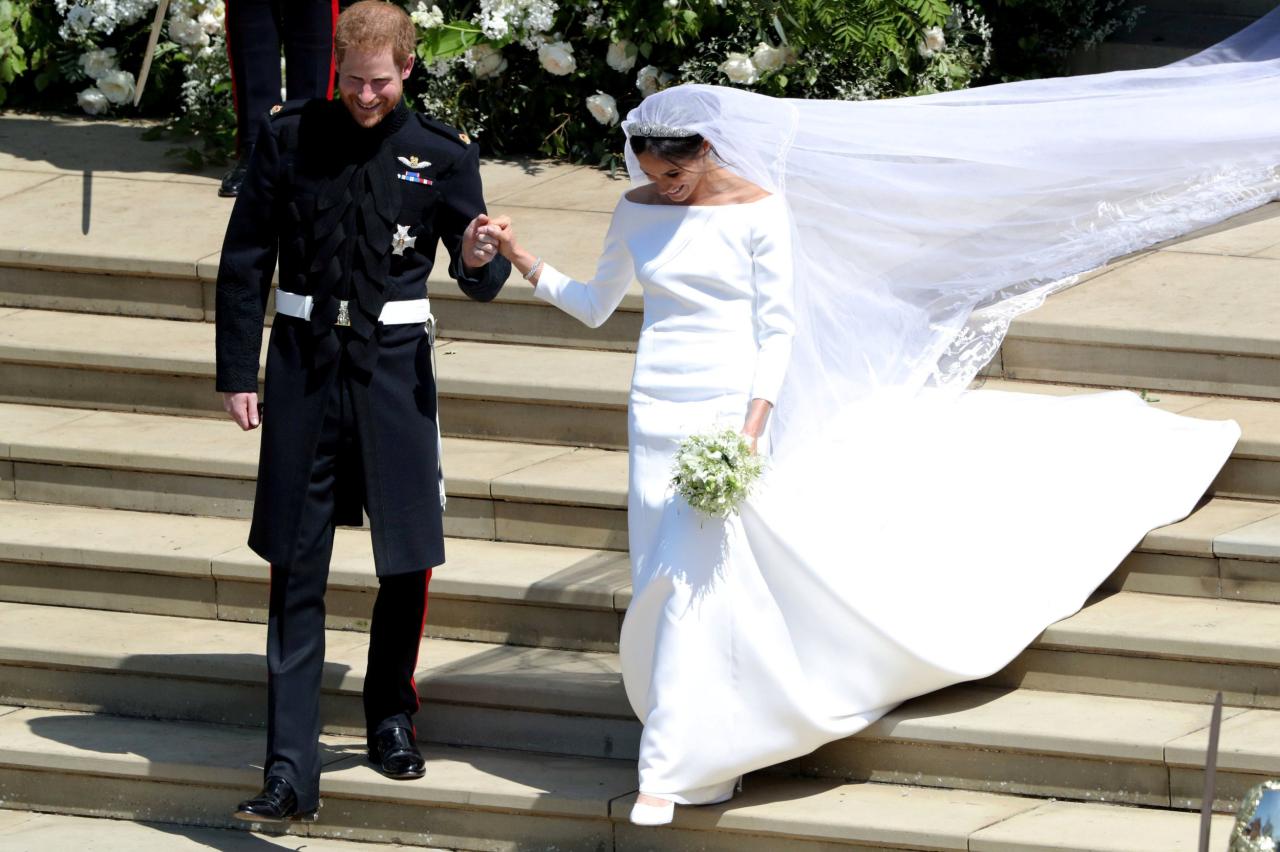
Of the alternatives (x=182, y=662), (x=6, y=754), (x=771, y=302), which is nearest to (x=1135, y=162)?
(x=771, y=302)

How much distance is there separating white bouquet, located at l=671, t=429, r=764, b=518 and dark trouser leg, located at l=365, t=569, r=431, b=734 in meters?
0.86

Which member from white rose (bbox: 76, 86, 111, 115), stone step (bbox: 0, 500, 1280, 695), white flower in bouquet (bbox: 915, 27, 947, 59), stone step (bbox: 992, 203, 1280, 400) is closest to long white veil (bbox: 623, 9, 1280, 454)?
stone step (bbox: 992, 203, 1280, 400)

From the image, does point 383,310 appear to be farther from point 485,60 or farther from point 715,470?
point 485,60

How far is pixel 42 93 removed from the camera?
9836 millimetres

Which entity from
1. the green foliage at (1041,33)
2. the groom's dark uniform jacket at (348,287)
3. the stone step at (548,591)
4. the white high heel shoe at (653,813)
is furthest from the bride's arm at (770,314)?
the green foliage at (1041,33)

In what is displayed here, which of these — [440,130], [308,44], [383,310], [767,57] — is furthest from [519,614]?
[767,57]

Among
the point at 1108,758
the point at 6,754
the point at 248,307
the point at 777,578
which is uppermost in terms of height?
the point at 248,307

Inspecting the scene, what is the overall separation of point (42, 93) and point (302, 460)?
515 cm

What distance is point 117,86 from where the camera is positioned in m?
9.49

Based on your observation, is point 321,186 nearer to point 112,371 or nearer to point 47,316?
point 112,371

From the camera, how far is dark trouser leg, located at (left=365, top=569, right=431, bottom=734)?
5520mm

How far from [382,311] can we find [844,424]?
1277mm

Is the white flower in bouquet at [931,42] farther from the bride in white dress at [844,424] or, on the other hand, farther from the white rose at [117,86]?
the white rose at [117,86]

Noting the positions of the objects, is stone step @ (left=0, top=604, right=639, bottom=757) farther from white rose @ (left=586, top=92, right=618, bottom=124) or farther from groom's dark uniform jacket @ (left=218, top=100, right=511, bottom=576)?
white rose @ (left=586, top=92, right=618, bottom=124)
